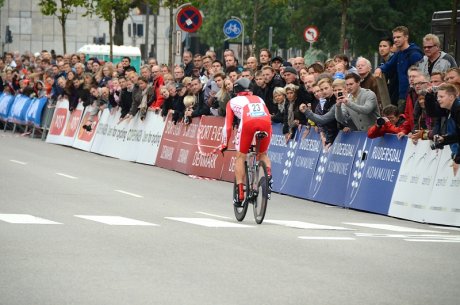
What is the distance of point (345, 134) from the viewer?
21125mm

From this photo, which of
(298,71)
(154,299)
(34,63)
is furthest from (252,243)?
(34,63)

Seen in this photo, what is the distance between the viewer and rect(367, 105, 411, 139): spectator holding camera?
19.3 metres

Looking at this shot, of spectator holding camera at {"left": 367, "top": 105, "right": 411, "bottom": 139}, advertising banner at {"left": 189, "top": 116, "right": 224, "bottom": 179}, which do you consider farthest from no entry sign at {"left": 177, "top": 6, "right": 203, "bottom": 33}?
spectator holding camera at {"left": 367, "top": 105, "right": 411, "bottom": 139}

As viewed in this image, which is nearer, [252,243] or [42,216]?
[252,243]

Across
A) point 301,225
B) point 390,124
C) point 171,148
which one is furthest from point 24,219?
point 171,148

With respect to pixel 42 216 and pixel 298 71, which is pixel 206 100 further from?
pixel 42 216

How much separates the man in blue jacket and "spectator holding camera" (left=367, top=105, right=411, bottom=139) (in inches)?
30.9

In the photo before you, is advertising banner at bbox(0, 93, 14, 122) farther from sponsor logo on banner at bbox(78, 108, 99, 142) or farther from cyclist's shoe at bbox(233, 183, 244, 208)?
cyclist's shoe at bbox(233, 183, 244, 208)

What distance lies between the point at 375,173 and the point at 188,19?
12.6 meters

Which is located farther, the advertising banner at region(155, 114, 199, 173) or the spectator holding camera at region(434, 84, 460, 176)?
the advertising banner at region(155, 114, 199, 173)

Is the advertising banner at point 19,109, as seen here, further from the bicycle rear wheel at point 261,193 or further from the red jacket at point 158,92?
the bicycle rear wheel at point 261,193

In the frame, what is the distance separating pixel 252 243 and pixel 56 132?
77.4 feet

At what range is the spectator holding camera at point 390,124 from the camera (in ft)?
63.5

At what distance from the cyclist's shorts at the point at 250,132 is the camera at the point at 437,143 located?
2.33 meters
